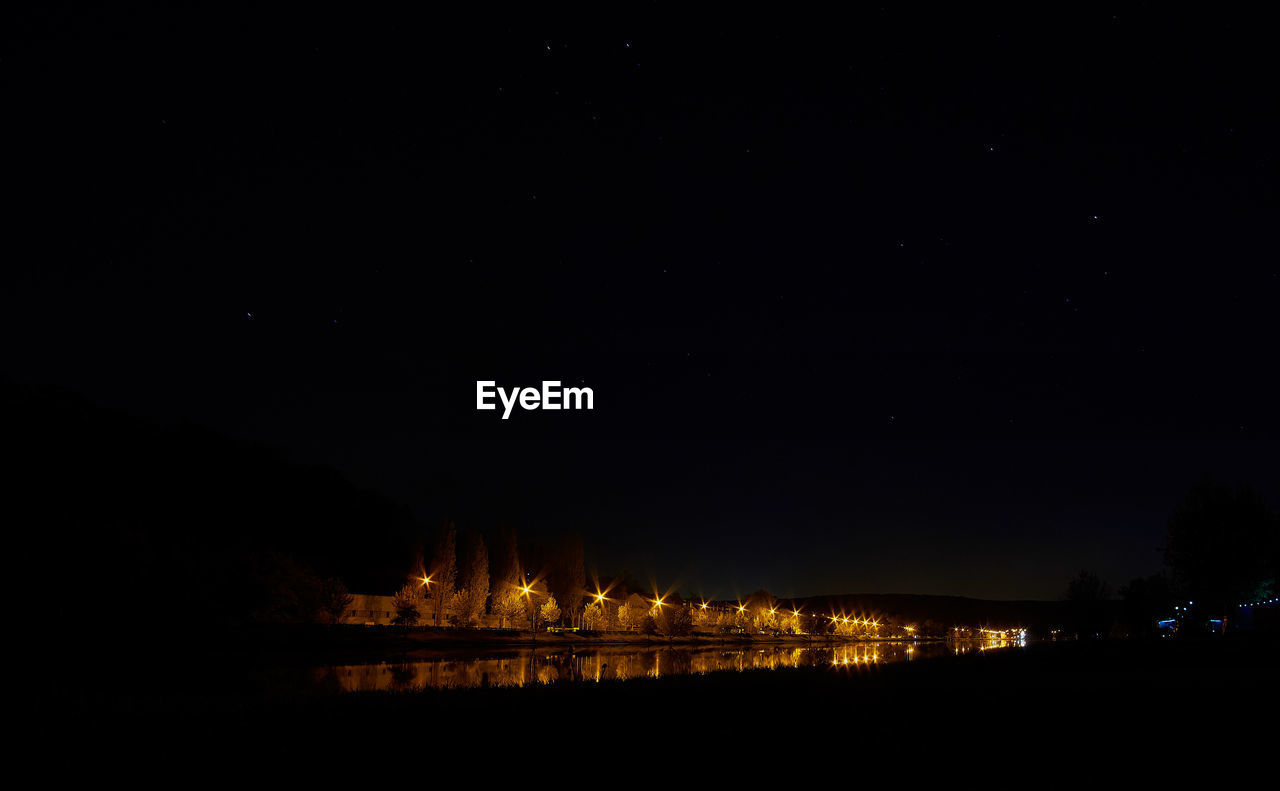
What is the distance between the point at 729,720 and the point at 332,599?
4055 cm

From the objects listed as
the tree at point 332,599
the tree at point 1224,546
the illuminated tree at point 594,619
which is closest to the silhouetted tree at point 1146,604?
the tree at point 1224,546

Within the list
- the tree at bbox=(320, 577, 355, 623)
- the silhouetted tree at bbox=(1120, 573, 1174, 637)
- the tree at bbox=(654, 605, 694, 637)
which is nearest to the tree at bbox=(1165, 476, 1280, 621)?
the silhouetted tree at bbox=(1120, 573, 1174, 637)

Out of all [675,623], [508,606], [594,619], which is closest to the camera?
[508,606]

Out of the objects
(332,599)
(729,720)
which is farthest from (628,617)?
(729,720)

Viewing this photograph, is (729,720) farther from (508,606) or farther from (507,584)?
(507,584)

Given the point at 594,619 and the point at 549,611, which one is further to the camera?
the point at 594,619

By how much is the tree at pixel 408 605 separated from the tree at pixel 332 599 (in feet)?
28.1

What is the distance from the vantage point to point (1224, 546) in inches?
1937

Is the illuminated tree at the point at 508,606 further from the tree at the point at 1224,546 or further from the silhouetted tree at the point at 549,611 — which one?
the tree at the point at 1224,546

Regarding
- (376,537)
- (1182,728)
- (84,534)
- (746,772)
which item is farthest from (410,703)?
(376,537)

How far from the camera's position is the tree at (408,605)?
5537 centimetres

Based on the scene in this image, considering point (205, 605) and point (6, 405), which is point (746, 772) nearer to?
point (205, 605)

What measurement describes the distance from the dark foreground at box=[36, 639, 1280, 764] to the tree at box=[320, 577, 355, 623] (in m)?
31.6

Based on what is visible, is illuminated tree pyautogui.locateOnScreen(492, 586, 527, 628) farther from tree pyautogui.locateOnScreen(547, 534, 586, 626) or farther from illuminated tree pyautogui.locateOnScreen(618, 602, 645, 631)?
illuminated tree pyautogui.locateOnScreen(618, 602, 645, 631)
